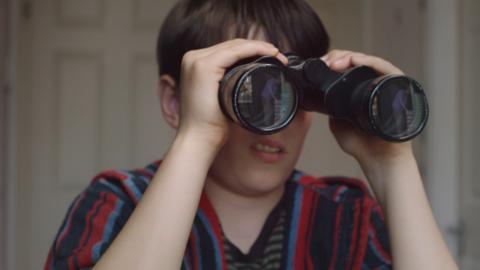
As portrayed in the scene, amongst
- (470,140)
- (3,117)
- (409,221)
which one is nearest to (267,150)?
(409,221)

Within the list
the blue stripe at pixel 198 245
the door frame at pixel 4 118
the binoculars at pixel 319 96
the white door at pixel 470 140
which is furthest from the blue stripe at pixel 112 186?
the door frame at pixel 4 118

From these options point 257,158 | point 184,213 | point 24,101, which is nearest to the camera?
point 184,213

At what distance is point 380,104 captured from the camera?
651mm

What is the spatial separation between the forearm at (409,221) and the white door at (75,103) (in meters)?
1.65

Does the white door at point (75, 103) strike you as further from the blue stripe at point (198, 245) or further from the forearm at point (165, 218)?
the forearm at point (165, 218)

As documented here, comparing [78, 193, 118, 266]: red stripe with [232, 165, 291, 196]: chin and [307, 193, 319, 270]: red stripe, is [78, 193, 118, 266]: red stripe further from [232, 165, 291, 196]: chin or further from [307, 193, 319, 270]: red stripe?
[307, 193, 319, 270]: red stripe

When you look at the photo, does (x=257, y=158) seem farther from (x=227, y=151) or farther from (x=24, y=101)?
(x=24, y=101)

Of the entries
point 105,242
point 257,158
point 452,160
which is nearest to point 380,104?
point 257,158

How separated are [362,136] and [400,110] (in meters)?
0.13

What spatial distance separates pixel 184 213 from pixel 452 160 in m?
1.51

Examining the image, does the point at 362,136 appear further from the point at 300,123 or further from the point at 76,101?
the point at 76,101

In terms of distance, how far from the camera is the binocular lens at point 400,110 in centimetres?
65

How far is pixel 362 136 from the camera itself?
0.78 meters

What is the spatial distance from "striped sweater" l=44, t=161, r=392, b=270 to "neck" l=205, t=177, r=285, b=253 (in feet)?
0.06
